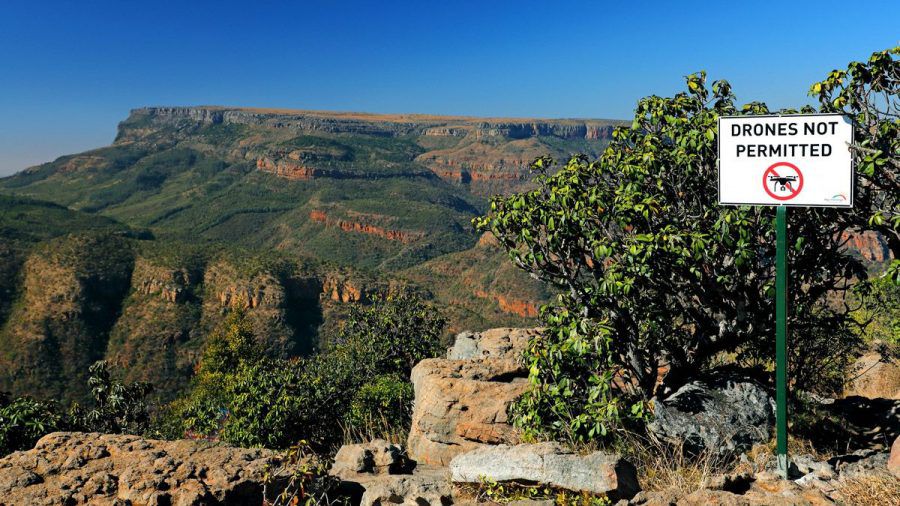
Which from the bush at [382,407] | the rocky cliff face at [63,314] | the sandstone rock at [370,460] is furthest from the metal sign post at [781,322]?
the rocky cliff face at [63,314]

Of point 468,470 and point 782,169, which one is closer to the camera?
point 782,169

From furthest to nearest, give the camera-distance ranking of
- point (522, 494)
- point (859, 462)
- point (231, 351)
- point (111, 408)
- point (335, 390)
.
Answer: point (231, 351), point (111, 408), point (335, 390), point (859, 462), point (522, 494)

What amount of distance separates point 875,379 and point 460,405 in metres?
9.09

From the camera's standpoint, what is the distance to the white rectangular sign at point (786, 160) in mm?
5508

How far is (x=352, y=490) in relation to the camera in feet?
22.8

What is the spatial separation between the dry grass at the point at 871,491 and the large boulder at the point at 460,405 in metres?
4.85

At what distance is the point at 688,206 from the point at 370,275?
88994 mm

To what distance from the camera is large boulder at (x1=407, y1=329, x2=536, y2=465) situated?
31.9 ft

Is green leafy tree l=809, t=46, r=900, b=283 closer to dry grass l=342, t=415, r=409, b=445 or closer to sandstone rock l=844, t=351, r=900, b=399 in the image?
sandstone rock l=844, t=351, r=900, b=399

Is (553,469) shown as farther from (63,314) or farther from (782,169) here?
(63,314)

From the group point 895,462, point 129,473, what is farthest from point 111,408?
point 895,462

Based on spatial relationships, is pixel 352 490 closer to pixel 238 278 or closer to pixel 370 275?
A: pixel 238 278

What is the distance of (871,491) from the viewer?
16.7 feet

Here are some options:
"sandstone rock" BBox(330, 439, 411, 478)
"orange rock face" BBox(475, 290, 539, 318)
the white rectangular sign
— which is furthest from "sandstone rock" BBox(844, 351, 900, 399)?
"orange rock face" BBox(475, 290, 539, 318)
